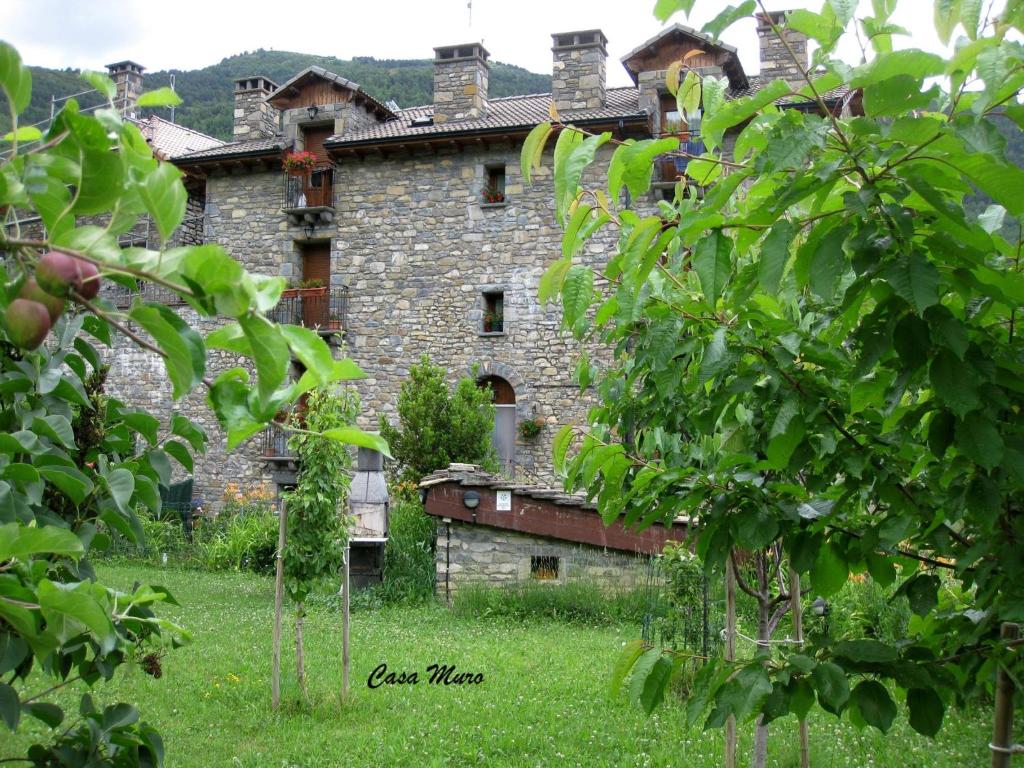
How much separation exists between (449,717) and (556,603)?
3975mm

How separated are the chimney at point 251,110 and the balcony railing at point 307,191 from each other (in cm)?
211

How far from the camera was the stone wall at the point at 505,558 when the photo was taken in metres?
10.9

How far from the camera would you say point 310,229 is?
1864 centimetres

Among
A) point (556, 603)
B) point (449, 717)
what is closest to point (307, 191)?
point (556, 603)

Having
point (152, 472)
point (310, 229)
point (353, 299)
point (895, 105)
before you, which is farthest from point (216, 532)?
point (895, 105)

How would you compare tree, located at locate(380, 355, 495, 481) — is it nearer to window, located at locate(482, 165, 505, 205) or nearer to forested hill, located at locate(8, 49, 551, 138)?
window, located at locate(482, 165, 505, 205)

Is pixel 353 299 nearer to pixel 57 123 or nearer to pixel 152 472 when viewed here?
pixel 152 472

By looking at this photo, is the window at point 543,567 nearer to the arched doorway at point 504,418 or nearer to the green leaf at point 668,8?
the arched doorway at point 504,418

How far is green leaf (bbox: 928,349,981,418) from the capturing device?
58.3 inches

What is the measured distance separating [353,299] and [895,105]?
1738 cm

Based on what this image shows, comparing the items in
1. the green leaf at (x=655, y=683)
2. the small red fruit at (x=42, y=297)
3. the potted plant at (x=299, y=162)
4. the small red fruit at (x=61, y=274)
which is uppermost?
the potted plant at (x=299, y=162)

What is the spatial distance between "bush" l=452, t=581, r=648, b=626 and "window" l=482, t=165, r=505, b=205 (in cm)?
883

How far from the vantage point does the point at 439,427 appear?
15.8 m

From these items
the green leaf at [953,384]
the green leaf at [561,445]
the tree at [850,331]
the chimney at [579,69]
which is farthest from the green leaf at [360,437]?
the chimney at [579,69]
